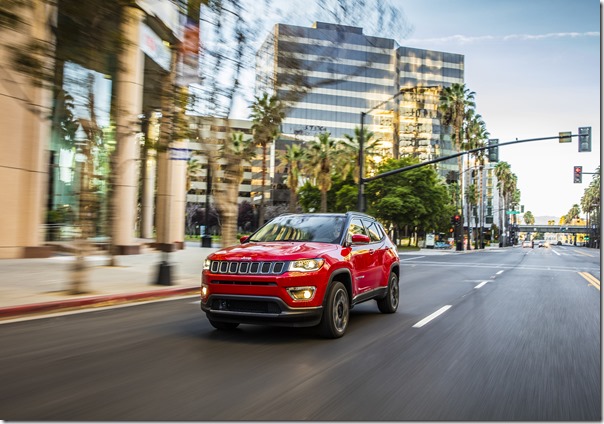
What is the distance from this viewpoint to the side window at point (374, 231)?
8848mm

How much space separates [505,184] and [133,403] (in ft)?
395

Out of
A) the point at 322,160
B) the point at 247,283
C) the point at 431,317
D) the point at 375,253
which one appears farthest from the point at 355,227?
the point at 322,160

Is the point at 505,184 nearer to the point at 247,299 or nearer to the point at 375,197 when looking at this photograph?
the point at 375,197

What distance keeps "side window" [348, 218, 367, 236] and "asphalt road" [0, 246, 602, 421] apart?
1.43m

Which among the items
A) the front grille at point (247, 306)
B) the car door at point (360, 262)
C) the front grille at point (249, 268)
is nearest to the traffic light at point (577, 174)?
the car door at point (360, 262)

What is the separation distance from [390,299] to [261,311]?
3.68m

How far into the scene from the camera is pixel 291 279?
6230 mm

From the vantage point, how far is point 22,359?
560cm

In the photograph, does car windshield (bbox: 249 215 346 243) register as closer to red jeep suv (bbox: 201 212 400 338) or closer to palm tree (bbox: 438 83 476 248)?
red jeep suv (bbox: 201 212 400 338)

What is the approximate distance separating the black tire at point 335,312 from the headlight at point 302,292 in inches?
13.1

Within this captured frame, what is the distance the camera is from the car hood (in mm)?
6414

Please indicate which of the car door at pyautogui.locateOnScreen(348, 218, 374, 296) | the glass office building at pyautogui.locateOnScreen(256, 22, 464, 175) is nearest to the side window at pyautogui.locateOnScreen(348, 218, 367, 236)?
the car door at pyautogui.locateOnScreen(348, 218, 374, 296)

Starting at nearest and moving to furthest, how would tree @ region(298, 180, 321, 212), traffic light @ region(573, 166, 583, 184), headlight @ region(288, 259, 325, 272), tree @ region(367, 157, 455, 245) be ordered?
headlight @ region(288, 259, 325, 272) → traffic light @ region(573, 166, 583, 184) → tree @ region(367, 157, 455, 245) → tree @ region(298, 180, 321, 212)

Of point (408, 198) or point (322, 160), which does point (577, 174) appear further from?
point (322, 160)
